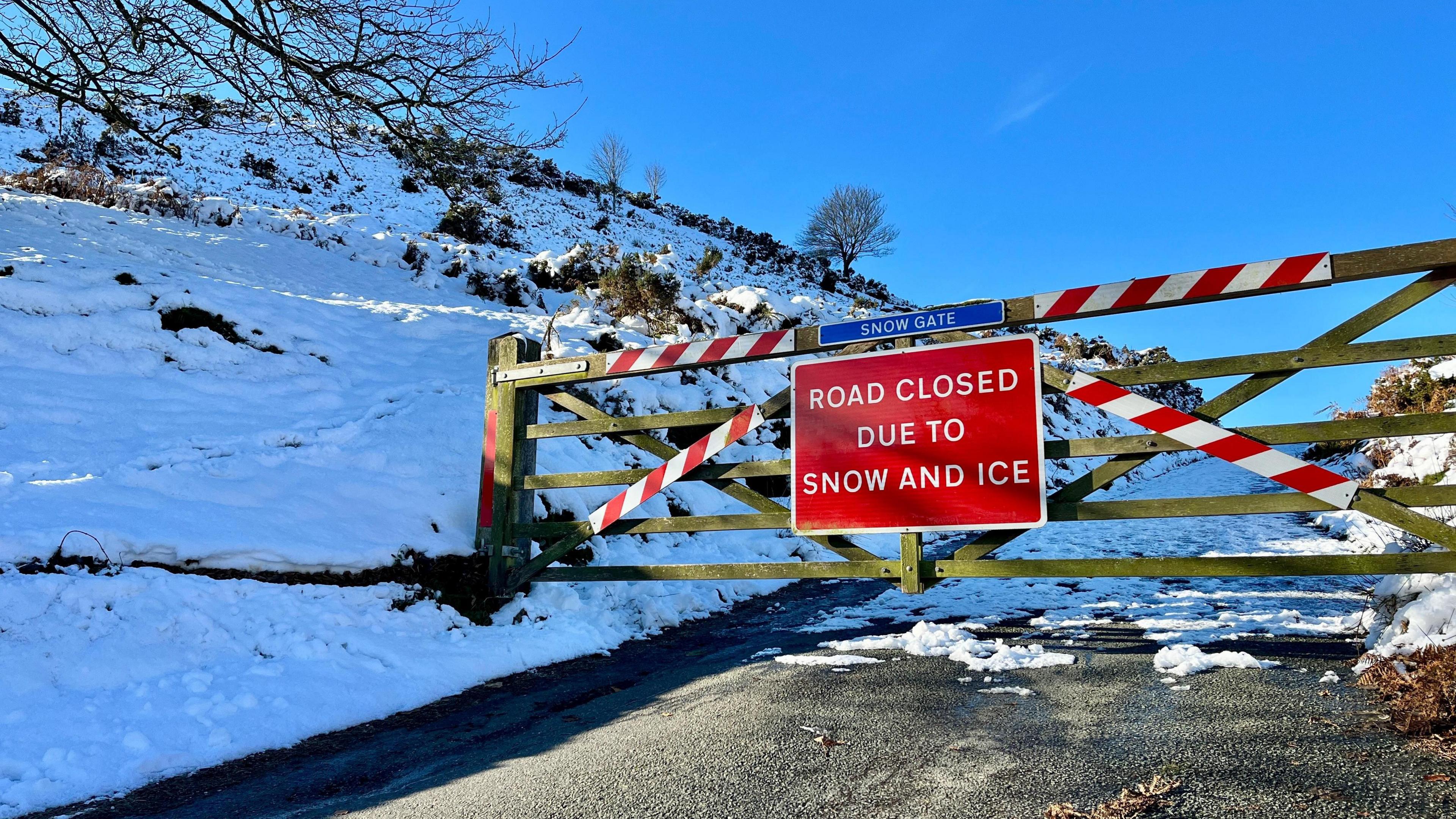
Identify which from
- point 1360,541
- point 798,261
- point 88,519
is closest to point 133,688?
point 88,519

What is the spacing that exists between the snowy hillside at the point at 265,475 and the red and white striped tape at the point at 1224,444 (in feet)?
4.96

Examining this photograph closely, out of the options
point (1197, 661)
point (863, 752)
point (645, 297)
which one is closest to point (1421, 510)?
point (1197, 661)

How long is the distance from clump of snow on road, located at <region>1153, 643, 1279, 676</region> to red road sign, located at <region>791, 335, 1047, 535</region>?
93 centimetres

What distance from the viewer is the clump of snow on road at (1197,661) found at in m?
4.04

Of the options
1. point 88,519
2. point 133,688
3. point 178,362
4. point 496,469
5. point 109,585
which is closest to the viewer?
point 133,688

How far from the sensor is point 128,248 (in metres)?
12.1

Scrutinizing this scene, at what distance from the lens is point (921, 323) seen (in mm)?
4996

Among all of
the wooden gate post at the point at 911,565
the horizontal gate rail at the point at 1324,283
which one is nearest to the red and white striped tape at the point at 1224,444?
the horizontal gate rail at the point at 1324,283

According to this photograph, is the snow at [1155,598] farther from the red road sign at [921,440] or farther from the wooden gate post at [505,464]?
the wooden gate post at [505,464]

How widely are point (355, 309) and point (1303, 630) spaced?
12543 millimetres

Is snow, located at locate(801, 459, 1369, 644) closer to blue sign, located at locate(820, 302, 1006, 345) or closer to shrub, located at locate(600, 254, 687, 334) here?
blue sign, located at locate(820, 302, 1006, 345)

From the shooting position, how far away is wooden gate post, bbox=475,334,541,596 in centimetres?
636

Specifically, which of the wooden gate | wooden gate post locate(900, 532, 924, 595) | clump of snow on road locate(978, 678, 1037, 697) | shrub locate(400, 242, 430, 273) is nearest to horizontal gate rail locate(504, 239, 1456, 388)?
the wooden gate

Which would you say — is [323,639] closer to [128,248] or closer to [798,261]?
[128,248]
